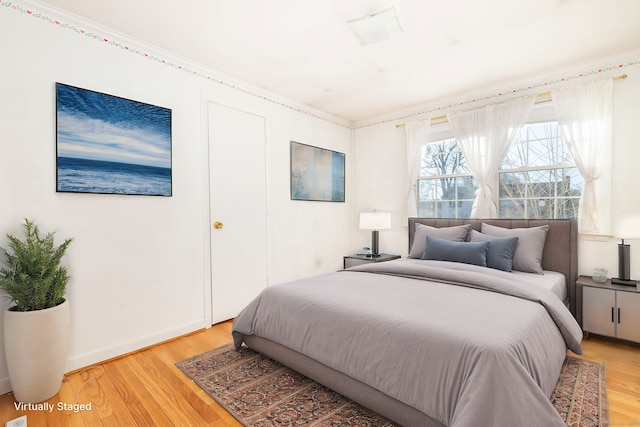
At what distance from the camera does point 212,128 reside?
312 cm

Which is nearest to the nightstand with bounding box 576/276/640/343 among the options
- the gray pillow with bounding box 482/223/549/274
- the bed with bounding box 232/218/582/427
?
the bed with bounding box 232/218/582/427

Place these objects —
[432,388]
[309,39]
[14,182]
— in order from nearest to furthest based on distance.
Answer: [432,388]
[14,182]
[309,39]

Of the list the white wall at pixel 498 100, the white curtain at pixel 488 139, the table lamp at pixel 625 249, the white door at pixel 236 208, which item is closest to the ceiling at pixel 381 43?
the white wall at pixel 498 100

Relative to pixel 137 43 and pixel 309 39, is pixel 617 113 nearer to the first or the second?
pixel 309 39

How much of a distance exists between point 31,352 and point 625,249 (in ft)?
14.3

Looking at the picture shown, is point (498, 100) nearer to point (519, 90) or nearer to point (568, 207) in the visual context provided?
point (519, 90)

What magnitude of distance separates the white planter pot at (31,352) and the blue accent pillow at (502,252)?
3.32m

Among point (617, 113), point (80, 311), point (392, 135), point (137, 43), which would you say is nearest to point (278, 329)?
point (80, 311)

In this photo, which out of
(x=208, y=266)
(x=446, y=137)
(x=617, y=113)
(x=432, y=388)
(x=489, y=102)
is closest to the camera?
(x=432, y=388)

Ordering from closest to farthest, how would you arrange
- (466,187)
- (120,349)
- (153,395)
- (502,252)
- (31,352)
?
(31,352)
(153,395)
(120,349)
(502,252)
(466,187)

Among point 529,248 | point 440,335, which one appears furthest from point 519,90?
point 440,335

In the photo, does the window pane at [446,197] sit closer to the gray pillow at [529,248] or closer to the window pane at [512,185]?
the window pane at [512,185]

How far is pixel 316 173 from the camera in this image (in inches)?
168

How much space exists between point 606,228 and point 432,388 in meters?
2.66
